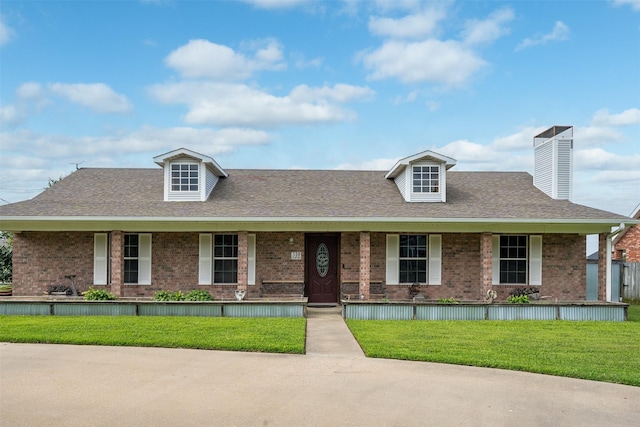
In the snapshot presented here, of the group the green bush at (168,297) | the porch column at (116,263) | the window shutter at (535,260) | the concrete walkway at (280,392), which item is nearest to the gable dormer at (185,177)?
the porch column at (116,263)

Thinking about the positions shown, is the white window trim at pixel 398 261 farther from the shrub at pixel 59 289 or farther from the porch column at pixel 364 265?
the shrub at pixel 59 289

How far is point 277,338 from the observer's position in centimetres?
1127

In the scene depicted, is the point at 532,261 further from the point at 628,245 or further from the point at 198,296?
the point at 628,245

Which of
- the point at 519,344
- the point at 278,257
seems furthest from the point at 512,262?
the point at 278,257

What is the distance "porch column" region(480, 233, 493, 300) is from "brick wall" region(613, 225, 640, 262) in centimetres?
1294

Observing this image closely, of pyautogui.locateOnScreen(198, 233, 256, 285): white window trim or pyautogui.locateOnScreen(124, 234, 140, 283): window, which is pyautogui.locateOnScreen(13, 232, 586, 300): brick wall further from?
pyautogui.locateOnScreen(124, 234, 140, 283): window

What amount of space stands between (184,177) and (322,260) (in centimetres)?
492

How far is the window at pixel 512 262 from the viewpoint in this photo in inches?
679

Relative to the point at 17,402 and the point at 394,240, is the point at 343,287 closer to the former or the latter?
the point at 394,240

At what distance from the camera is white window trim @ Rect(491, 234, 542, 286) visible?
17.1 metres

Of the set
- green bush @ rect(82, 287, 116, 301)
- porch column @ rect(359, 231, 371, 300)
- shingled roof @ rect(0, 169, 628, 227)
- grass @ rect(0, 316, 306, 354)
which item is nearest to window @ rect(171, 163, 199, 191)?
shingled roof @ rect(0, 169, 628, 227)

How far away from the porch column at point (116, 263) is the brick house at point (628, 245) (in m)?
21.6

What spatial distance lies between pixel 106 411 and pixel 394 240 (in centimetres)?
1143

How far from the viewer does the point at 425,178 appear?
17.7m
